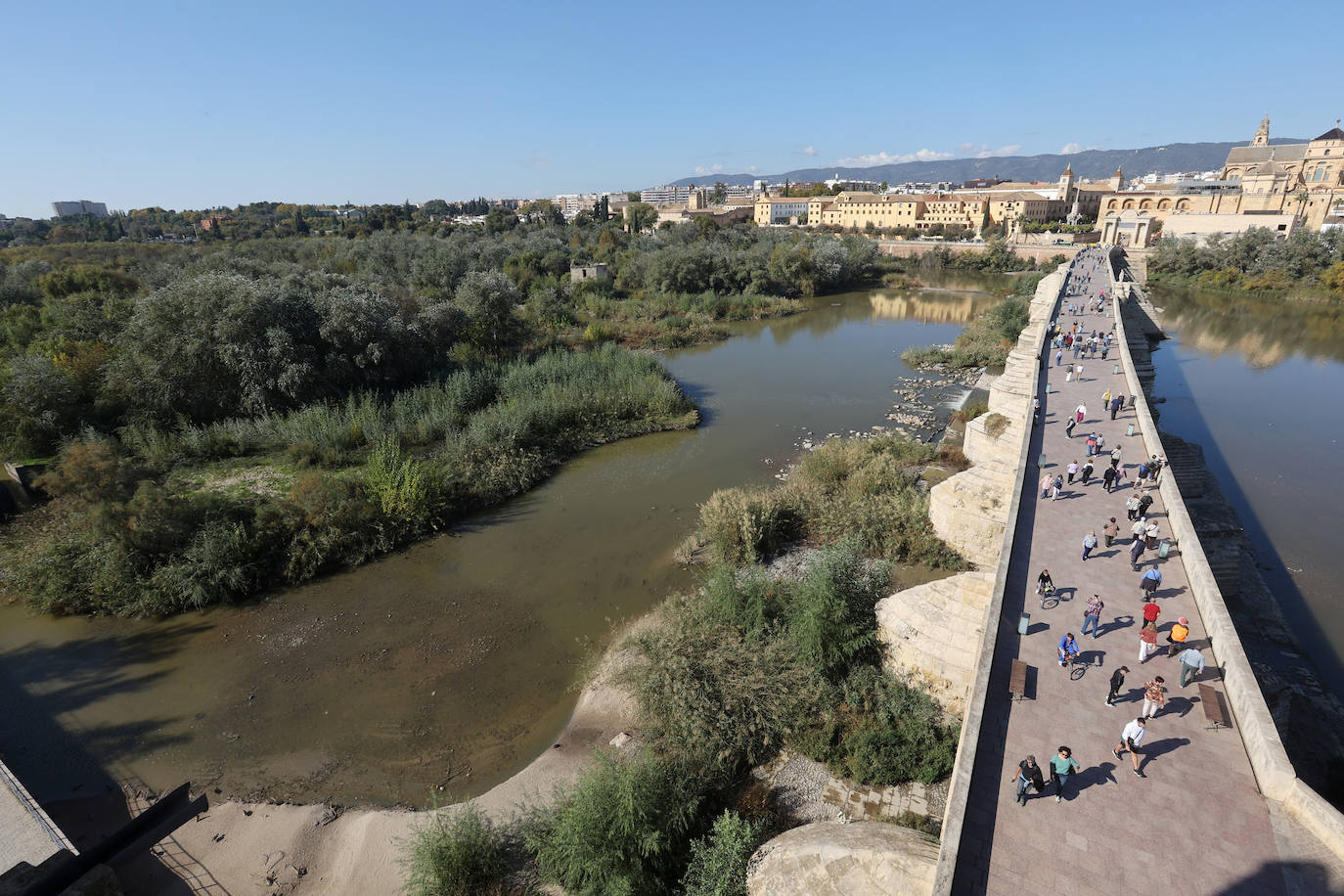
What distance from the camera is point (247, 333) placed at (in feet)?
65.4

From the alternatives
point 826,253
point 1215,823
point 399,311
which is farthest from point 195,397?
point 826,253

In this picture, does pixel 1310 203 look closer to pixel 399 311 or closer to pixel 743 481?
pixel 743 481

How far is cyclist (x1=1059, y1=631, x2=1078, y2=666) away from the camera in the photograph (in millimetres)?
7852

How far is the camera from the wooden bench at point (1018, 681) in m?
7.47

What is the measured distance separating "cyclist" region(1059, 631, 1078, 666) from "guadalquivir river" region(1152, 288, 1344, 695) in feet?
25.2

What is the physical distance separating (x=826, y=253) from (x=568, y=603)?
50377mm

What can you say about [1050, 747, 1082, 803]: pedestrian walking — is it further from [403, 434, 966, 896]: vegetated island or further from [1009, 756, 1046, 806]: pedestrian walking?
[403, 434, 966, 896]: vegetated island

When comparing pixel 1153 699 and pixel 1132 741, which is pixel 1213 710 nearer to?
pixel 1153 699

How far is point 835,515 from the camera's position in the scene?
15.5 m

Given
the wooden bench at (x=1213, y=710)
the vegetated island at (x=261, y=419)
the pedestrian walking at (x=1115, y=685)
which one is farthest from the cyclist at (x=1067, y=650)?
the vegetated island at (x=261, y=419)

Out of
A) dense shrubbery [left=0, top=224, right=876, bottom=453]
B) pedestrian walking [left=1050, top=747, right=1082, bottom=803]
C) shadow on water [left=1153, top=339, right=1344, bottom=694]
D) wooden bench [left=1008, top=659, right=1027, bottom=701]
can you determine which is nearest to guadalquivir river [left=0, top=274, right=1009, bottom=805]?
wooden bench [left=1008, top=659, right=1027, bottom=701]

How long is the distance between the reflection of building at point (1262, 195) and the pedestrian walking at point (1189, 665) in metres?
73.8

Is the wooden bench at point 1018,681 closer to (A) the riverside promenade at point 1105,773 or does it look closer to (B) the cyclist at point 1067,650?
(A) the riverside promenade at point 1105,773

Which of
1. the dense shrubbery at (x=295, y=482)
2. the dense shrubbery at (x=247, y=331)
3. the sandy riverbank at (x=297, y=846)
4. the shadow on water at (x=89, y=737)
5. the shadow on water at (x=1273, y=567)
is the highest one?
the dense shrubbery at (x=247, y=331)
